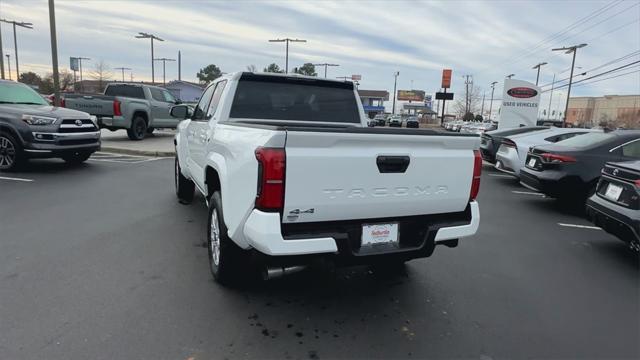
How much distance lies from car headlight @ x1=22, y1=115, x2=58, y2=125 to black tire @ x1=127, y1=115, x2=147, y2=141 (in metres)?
6.68

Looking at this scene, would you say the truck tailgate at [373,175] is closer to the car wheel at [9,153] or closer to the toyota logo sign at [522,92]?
the car wheel at [9,153]

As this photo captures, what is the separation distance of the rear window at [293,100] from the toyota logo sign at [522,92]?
64.3ft

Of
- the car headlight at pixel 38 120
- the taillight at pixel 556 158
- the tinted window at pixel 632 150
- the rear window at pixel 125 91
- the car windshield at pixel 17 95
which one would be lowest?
the taillight at pixel 556 158

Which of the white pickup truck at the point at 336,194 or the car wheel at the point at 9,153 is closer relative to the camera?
the white pickup truck at the point at 336,194

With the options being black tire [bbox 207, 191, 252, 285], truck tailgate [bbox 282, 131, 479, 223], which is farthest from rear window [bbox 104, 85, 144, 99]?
truck tailgate [bbox 282, 131, 479, 223]

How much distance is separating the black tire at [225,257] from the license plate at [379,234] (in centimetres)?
113

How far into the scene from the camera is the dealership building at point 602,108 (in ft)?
292

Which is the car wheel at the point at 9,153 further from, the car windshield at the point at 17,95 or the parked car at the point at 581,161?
the parked car at the point at 581,161

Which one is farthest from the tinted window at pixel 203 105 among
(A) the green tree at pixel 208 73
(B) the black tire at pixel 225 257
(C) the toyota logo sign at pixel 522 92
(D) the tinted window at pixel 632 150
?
(A) the green tree at pixel 208 73

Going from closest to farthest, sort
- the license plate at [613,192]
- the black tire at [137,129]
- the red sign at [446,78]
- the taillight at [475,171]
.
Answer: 1. the taillight at [475,171]
2. the license plate at [613,192]
3. the black tire at [137,129]
4. the red sign at [446,78]

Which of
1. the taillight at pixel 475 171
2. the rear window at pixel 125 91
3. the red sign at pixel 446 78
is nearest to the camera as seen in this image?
the taillight at pixel 475 171

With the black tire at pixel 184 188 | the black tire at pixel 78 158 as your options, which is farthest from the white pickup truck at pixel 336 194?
the black tire at pixel 78 158

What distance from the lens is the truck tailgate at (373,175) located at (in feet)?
8.95

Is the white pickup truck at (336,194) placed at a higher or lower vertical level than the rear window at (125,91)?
lower
